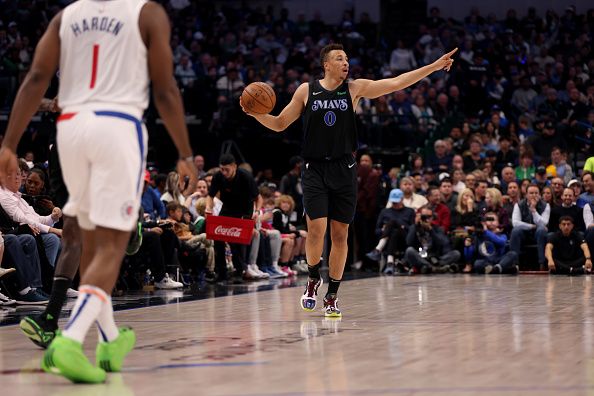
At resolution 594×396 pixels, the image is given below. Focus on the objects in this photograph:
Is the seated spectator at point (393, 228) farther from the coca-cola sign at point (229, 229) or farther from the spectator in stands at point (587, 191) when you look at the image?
the coca-cola sign at point (229, 229)

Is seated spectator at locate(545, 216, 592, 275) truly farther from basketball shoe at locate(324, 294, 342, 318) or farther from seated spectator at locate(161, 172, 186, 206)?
basketball shoe at locate(324, 294, 342, 318)

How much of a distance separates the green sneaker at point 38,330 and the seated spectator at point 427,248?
10020 mm

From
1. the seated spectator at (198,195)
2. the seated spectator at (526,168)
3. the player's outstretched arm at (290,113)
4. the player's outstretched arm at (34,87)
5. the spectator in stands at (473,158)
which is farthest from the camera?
the spectator in stands at (473,158)

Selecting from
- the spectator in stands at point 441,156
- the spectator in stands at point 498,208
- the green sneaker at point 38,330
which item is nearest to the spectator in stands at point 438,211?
the spectator in stands at point 498,208

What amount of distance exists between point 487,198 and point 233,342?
33.0 feet

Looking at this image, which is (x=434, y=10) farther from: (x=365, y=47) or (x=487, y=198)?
(x=487, y=198)

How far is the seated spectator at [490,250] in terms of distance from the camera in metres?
15.6

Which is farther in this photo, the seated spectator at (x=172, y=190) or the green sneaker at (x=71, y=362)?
the seated spectator at (x=172, y=190)

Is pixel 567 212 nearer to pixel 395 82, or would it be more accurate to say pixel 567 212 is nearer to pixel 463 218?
pixel 463 218

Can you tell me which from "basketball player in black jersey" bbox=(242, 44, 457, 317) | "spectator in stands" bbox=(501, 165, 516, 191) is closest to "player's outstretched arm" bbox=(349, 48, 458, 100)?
"basketball player in black jersey" bbox=(242, 44, 457, 317)

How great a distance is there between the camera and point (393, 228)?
648 inches

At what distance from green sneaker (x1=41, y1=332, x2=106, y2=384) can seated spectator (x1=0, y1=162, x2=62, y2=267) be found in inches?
192

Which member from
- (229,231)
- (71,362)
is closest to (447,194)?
(229,231)

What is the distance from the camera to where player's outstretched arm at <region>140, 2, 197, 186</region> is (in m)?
5.38
